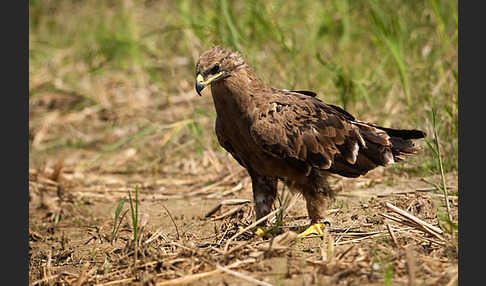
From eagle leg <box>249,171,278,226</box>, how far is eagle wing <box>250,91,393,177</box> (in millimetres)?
316

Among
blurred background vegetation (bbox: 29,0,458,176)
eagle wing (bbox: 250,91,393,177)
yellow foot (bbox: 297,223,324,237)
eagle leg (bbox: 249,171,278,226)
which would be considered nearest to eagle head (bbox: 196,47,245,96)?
eagle wing (bbox: 250,91,393,177)

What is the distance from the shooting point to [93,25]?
9.41 metres

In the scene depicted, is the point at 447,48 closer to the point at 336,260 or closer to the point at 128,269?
the point at 336,260

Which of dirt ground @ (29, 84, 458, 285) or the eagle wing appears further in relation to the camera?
the eagle wing

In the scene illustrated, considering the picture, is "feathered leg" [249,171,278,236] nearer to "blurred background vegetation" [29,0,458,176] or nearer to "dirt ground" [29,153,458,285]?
"dirt ground" [29,153,458,285]

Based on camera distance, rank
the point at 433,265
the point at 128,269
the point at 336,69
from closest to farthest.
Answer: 1. the point at 433,265
2. the point at 128,269
3. the point at 336,69

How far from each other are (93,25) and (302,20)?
355cm

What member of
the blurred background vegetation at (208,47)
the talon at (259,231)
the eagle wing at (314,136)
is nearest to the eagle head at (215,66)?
the eagle wing at (314,136)

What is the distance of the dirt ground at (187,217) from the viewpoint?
9.97ft

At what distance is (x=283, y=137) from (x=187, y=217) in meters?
1.47

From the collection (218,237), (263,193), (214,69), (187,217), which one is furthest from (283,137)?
(187,217)

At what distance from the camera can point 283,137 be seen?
Result: 3.71 meters

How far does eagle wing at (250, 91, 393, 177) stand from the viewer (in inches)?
146

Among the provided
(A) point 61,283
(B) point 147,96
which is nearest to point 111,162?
(B) point 147,96
